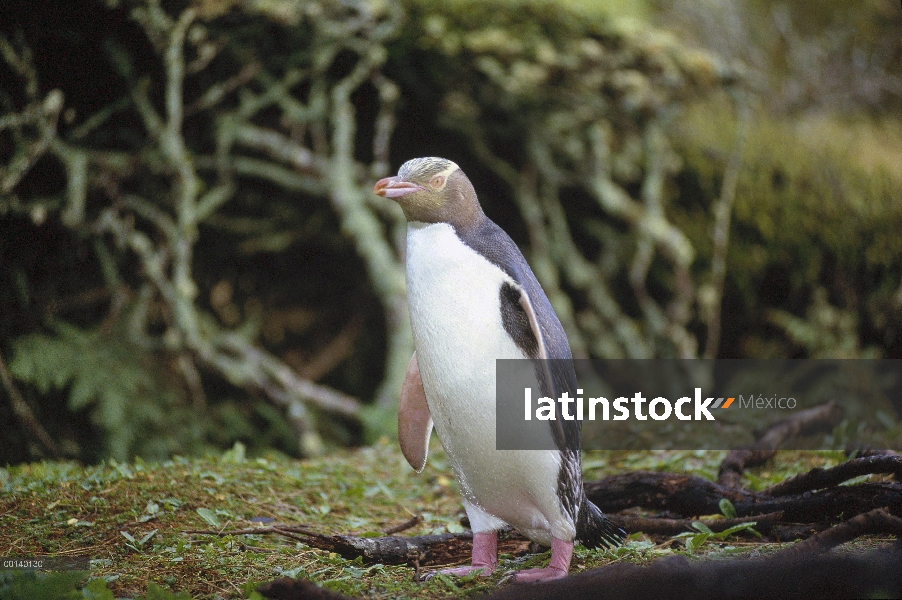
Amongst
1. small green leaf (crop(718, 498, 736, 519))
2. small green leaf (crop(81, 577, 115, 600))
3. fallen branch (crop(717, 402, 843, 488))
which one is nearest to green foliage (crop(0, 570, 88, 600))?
small green leaf (crop(81, 577, 115, 600))

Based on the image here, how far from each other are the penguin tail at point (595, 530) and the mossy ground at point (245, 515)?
37 millimetres

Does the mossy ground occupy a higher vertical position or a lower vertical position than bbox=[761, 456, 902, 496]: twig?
lower

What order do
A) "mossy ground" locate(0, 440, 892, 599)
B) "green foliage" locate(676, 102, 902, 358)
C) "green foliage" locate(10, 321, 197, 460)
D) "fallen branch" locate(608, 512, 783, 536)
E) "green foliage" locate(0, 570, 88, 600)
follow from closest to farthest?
"green foliage" locate(0, 570, 88, 600), "mossy ground" locate(0, 440, 892, 599), "fallen branch" locate(608, 512, 783, 536), "green foliage" locate(10, 321, 197, 460), "green foliage" locate(676, 102, 902, 358)

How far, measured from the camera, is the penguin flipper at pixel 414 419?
226cm

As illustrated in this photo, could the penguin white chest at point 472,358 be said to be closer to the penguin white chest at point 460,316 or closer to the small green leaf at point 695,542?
the penguin white chest at point 460,316

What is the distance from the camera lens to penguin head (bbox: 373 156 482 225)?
1.97 meters

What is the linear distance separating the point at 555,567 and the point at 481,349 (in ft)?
2.06

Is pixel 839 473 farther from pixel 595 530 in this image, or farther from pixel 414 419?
pixel 414 419

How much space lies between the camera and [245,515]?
237cm

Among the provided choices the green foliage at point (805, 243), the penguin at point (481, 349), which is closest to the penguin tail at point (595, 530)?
the penguin at point (481, 349)

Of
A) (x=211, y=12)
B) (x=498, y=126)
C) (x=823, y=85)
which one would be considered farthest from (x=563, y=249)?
(x=823, y=85)

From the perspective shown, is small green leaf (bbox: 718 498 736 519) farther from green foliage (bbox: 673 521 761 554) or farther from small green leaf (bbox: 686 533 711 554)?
small green leaf (bbox: 686 533 711 554)

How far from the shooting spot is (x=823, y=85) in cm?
637

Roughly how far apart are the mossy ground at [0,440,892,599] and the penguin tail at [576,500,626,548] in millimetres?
37
